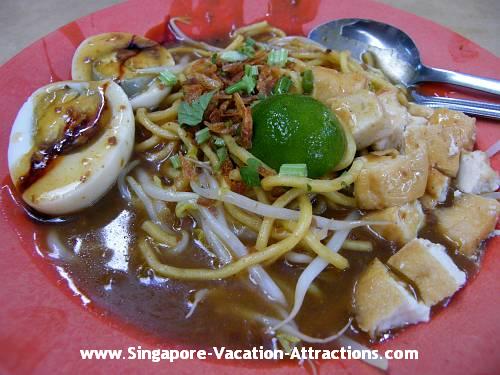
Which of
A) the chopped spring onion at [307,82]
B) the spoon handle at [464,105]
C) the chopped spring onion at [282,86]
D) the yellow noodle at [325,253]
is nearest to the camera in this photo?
the yellow noodle at [325,253]

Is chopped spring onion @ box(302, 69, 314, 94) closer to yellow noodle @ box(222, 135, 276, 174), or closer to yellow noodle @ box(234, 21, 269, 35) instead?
yellow noodle @ box(222, 135, 276, 174)

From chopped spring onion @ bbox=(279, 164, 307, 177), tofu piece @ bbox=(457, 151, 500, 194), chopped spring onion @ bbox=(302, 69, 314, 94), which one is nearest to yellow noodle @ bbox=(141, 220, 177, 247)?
chopped spring onion @ bbox=(279, 164, 307, 177)

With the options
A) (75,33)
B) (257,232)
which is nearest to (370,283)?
(257,232)

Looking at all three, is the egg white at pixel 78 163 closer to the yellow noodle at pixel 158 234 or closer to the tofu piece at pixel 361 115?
the yellow noodle at pixel 158 234

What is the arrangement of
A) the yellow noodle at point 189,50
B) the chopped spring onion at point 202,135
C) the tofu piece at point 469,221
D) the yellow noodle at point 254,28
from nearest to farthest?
the tofu piece at point 469,221
the chopped spring onion at point 202,135
the yellow noodle at point 189,50
the yellow noodle at point 254,28

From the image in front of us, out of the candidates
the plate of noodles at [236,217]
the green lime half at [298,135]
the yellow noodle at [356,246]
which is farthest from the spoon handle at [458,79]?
the yellow noodle at [356,246]
